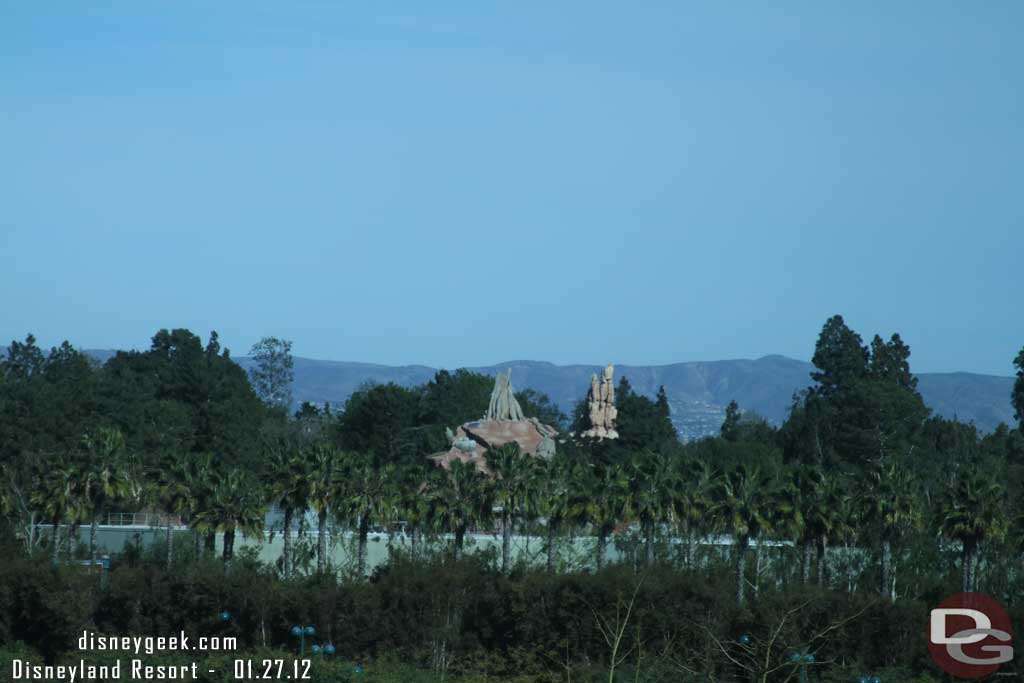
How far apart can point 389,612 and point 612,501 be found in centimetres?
1751

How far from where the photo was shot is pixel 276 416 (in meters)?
186

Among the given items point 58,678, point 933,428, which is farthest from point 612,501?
point 933,428

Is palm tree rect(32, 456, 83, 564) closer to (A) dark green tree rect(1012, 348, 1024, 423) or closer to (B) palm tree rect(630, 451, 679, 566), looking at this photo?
(B) palm tree rect(630, 451, 679, 566)

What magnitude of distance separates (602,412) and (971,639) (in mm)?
96830

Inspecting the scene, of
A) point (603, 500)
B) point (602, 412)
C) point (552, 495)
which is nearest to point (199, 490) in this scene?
point (552, 495)

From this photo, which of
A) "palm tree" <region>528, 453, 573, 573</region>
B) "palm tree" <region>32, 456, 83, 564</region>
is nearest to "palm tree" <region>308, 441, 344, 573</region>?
"palm tree" <region>528, 453, 573, 573</region>

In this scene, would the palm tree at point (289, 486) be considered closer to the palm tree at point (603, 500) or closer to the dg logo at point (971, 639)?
the palm tree at point (603, 500)

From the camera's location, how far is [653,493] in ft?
272

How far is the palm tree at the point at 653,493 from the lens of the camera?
271ft

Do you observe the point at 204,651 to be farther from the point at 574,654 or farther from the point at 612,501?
the point at 612,501

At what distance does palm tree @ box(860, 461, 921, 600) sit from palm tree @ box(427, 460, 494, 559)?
2060 centimetres

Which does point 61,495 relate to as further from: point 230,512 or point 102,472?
point 230,512

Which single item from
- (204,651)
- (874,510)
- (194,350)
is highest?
(194,350)

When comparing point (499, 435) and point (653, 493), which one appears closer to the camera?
point (653, 493)
